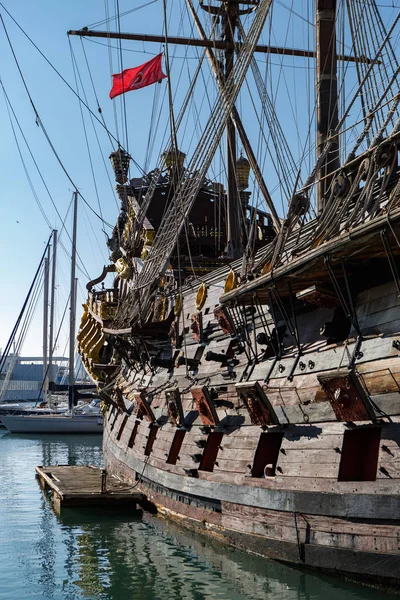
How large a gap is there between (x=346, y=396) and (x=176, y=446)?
684 centimetres

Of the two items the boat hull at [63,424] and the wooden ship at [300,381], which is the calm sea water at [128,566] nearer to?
the wooden ship at [300,381]

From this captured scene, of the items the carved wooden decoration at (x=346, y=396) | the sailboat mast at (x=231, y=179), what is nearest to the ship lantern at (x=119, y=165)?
the sailboat mast at (x=231, y=179)

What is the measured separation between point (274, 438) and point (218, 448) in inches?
75.1

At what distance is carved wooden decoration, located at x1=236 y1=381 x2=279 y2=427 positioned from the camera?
12.6 meters

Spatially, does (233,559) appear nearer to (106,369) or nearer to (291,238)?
(291,238)

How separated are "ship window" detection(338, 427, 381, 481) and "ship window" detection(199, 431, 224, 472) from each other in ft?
14.1

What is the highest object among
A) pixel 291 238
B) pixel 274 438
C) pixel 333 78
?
pixel 333 78

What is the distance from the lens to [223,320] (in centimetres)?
1609

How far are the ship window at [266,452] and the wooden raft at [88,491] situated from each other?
650 centimetres

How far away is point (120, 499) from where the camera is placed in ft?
60.5

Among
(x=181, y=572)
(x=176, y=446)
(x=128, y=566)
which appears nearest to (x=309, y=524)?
(x=181, y=572)

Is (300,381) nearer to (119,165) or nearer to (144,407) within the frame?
(144,407)

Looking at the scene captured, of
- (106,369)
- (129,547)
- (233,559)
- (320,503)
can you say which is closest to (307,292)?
(320,503)

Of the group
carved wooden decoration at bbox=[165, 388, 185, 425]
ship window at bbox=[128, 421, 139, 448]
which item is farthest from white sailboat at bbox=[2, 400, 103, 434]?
carved wooden decoration at bbox=[165, 388, 185, 425]
